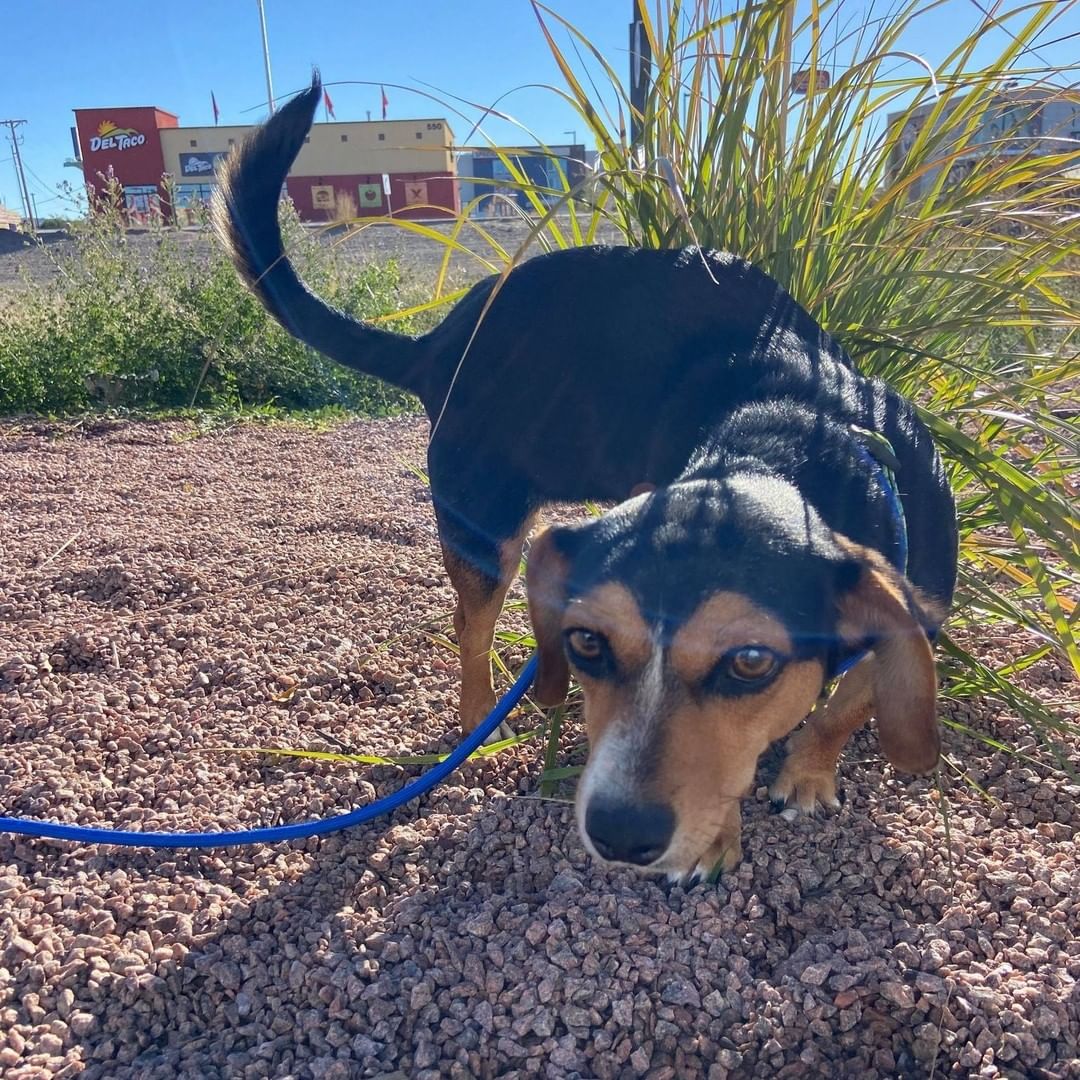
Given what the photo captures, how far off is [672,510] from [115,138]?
33.9 metres

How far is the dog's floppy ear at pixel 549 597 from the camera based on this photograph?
81.4 inches

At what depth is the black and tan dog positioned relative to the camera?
178cm

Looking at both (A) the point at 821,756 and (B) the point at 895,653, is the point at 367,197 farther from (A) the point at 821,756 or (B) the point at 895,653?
(B) the point at 895,653

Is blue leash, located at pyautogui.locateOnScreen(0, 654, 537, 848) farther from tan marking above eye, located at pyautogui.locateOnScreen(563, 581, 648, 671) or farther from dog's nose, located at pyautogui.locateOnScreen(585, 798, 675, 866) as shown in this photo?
dog's nose, located at pyautogui.locateOnScreen(585, 798, 675, 866)

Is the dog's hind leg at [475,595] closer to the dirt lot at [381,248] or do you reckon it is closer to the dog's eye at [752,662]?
the dog's eye at [752,662]

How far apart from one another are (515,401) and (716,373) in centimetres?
63

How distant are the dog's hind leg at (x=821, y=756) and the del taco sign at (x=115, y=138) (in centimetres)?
3349

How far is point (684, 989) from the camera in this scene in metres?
1.78

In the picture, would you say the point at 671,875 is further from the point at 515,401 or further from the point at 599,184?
the point at 599,184

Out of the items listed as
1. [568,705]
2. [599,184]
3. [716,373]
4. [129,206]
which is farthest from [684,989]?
[129,206]

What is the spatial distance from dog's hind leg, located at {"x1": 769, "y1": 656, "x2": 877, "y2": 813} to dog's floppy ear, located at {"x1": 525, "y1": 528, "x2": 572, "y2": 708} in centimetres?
68

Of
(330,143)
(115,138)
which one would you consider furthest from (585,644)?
(115,138)

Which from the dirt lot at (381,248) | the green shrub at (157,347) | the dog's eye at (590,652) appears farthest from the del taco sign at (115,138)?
the dog's eye at (590,652)

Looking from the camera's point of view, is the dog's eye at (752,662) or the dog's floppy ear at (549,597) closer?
the dog's eye at (752,662)
